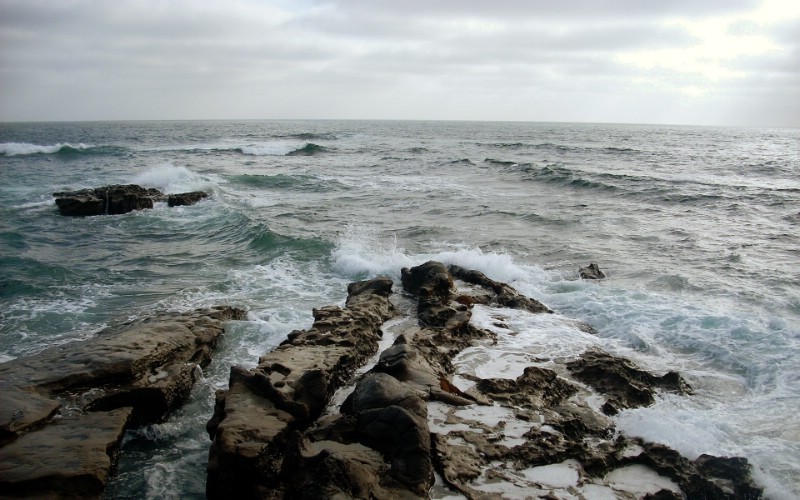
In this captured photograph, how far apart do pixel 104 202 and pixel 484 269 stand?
54.1ft

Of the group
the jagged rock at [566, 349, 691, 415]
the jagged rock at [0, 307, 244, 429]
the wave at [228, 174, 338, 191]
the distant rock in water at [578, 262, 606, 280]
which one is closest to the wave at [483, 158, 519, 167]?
the wave at [228, 174, 338, 191]

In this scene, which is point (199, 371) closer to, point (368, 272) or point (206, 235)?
point (368, 272)

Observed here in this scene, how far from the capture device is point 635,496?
5.23 m

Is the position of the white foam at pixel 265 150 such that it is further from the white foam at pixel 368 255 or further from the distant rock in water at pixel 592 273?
the distant rock in water at pixel 592 273

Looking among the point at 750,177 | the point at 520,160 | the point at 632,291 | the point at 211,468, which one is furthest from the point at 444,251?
the point at 520,160

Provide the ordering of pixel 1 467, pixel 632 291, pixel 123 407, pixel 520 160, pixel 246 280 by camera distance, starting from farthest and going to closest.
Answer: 1. pixel 520 160
2. pixel 246 280
3. pixel 632 291
4. pixel 123 407
5. pixel 1 467

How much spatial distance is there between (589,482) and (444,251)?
10441mm

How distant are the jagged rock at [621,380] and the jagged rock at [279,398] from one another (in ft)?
11.1

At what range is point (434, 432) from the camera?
19.3 feet

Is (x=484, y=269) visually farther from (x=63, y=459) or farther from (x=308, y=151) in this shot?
(x=308, y=151)

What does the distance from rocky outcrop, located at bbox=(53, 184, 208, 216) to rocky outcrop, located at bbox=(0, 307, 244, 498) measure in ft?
46.0

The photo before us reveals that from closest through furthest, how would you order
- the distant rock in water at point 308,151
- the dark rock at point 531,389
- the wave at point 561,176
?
the dark rock at point 531,389, the wave at point 561,176, the distant rock in water at point 308,151

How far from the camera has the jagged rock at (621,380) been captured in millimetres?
7031

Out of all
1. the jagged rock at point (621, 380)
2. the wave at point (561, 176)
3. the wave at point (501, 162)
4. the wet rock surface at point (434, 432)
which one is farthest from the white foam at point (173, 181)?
the jagged rock at point (621, 380)
